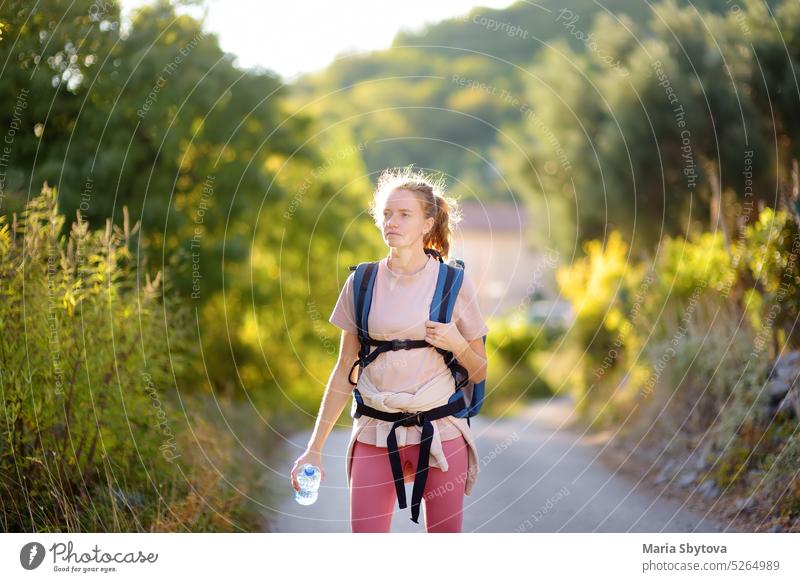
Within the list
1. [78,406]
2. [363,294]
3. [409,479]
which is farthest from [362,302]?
[78,406]

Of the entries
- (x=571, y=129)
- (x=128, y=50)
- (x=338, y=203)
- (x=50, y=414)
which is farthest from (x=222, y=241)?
(x=571, y=129)

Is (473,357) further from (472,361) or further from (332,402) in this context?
(332,402)

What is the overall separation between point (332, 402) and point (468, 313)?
686mm

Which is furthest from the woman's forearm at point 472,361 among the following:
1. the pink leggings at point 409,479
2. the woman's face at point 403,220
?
the woman's face at point 403,220

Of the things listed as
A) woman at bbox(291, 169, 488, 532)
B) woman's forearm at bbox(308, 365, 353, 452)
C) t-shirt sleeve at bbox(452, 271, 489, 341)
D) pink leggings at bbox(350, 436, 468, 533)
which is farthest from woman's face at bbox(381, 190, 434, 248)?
pink leggings at bbox(350, 436, 468, 533)

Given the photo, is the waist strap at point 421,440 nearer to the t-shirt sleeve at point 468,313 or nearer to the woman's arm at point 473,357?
the woman's arm at point 473,357

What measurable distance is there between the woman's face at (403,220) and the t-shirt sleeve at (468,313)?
0.28m

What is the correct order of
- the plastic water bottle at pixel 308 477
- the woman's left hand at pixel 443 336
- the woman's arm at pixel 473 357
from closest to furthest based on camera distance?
1. the woman's left hand at pixel 443 336
2. the woman's arm at pixel 473 357
3. the plastic water bottle at pixel 308 477

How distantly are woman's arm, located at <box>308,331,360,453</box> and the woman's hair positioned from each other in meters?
0.53

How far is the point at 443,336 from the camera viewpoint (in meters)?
3.76

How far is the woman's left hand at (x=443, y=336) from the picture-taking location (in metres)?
3.76

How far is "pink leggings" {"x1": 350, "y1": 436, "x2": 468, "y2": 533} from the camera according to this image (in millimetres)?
3832

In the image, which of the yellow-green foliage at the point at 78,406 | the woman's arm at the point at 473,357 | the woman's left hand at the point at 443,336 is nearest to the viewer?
the woman's left hand at the point at 443,336

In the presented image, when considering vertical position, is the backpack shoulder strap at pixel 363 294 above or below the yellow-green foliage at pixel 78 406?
above
